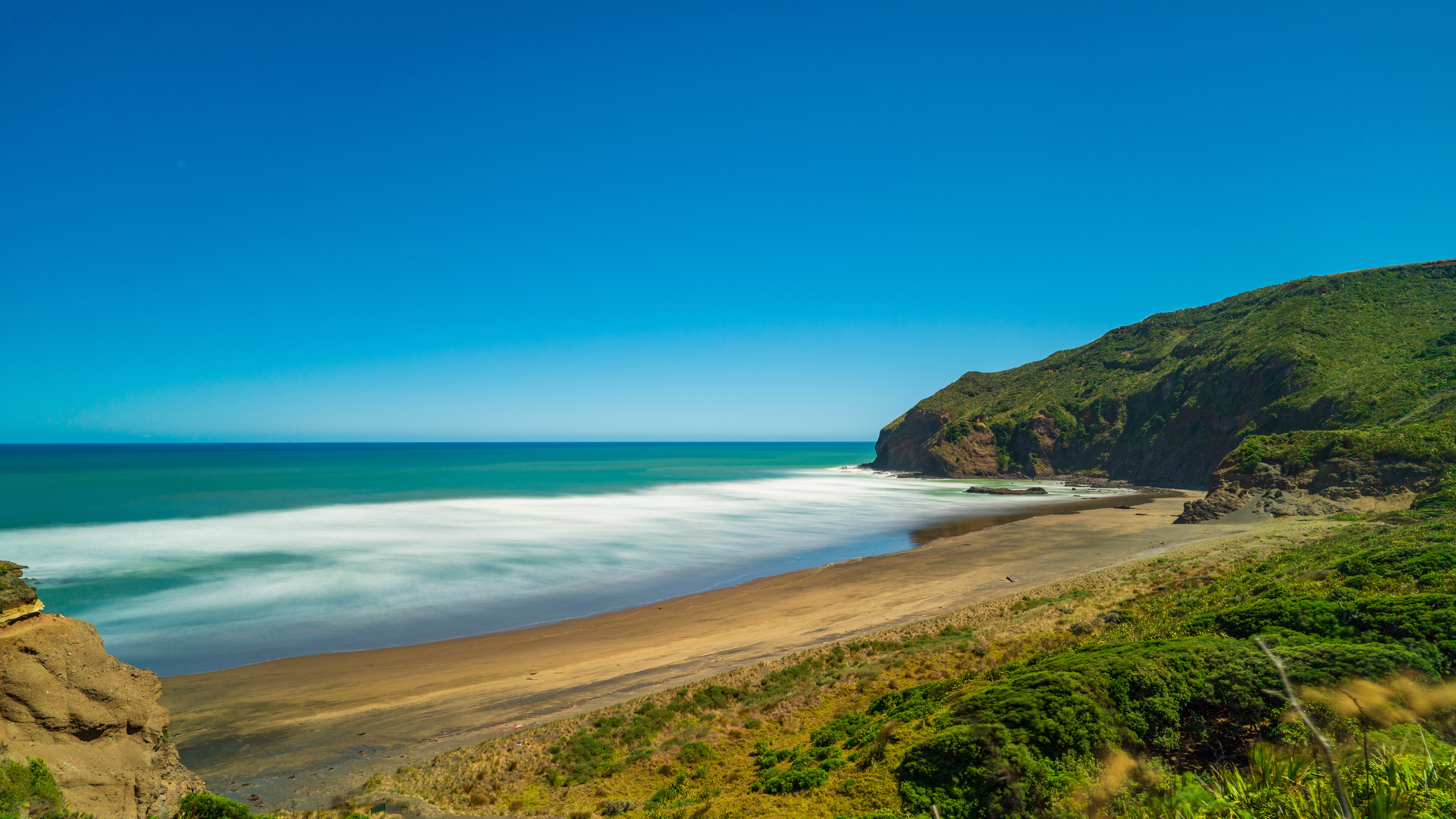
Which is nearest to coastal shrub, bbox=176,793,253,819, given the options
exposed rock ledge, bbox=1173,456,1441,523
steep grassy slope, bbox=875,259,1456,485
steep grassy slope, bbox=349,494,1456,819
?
steep grassy slope, bbox=349,494,1456,819

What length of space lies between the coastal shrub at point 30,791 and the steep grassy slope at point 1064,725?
4.66m

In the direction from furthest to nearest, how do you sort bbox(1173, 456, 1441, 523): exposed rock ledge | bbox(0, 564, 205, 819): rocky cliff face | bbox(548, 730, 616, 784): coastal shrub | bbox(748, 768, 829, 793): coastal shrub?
bbox(1173, 456, 1441, 523): exposed rock ledge, bbox(548, 730, 616, 784): coastal shrub, bbox(748, 768, 829, 793): coastal shrub, bbox(0, 564, 205, 819): rocky cliff face

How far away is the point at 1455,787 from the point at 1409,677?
12.6ft

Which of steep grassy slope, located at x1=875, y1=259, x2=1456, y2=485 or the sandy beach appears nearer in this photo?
the sandy beach

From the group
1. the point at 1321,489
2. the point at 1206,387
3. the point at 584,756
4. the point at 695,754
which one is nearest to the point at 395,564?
the point at 584,756

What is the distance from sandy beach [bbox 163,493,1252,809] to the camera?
12266 mm

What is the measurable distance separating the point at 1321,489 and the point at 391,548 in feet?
172

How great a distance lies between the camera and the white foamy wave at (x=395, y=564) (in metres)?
21.8

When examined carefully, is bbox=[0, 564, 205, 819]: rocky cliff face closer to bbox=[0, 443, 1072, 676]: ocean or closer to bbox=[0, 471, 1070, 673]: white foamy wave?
bbox=[0, 443, 1072, 676]: ocean

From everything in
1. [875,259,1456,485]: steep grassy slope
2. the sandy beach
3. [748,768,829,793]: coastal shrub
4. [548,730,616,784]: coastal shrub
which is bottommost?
Answer: the sandy beach

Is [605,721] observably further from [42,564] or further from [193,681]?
[42,564]

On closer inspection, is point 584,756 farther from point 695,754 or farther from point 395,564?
point 395,564

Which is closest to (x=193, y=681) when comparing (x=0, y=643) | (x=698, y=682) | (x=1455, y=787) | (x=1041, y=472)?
(x=0, y=643)

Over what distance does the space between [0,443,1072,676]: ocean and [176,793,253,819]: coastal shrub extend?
42.3 ft
